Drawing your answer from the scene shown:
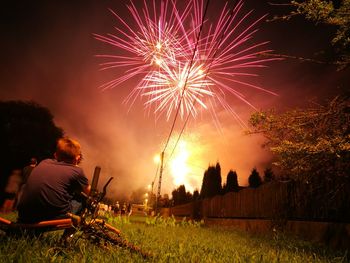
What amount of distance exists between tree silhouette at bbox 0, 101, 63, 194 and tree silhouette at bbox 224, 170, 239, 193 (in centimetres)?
2697

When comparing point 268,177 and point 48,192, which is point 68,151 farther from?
point 268,177

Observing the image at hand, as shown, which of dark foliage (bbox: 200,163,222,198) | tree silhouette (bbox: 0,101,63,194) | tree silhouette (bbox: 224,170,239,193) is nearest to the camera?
tree silhouette (bbox: 0,101,63,194)

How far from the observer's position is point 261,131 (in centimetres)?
706

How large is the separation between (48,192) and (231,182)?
4345cm

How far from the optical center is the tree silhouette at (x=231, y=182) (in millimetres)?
44594

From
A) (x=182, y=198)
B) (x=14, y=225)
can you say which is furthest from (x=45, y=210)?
(x=182, y=198)

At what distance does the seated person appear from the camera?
10.9 feet

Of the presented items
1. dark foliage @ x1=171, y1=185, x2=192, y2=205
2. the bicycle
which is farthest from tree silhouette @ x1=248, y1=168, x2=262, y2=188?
the bicycle

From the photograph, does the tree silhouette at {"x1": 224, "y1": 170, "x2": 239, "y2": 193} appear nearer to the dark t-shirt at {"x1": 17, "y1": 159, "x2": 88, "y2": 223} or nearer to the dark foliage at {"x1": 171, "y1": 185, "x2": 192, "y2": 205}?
the dark foliage at {"x1": 171, "y1": 185, "x2": 192, "y2": 205}

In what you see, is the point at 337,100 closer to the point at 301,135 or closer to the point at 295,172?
the point at 301,135

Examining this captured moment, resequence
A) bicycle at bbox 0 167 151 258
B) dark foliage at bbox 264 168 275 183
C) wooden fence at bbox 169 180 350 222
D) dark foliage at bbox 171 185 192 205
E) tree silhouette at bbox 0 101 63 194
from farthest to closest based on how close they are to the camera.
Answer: dark foliage at bbox 171 185 192 205, tree silhouette at bbox 0 101 63 194, dark foliage at bbox 264 168 275 183, wooden fence at bbox 169 180 350 222, bicycle at bbox 0 167 151 258

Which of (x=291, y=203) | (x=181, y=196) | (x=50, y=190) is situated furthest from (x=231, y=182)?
(x=50, y=190)

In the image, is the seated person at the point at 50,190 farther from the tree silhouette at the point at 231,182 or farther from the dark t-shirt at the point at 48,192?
the tree silhouette at the point at 231,182

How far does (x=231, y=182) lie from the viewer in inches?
1773
